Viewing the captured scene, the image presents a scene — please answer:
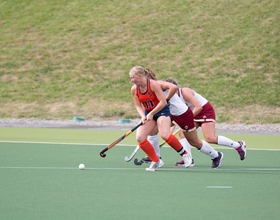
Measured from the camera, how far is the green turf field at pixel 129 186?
388 centimetres

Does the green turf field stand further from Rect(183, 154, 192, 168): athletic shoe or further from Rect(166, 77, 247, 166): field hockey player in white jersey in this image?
Rect(166, 77, 247, 166): field hockey player in white jersey

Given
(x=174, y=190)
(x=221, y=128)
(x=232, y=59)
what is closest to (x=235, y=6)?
(x=232, y=59)

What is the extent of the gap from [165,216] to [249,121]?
11762mm

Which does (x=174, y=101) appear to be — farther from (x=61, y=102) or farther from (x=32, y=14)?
(x=32, y=14)

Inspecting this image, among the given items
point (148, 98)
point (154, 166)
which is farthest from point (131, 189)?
point (148, 98)

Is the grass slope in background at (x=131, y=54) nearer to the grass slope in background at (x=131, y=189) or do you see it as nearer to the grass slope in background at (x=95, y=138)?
the grass slope in background at (x=95, y=138)

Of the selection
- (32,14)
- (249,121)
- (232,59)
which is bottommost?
(249,121)

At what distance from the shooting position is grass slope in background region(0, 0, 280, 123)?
17500 mm

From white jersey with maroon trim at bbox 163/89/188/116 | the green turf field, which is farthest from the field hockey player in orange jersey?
the green turf field

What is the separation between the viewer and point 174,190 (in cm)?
483

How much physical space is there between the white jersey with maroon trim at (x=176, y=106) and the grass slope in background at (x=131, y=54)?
369 inches

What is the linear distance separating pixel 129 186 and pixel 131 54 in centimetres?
1693

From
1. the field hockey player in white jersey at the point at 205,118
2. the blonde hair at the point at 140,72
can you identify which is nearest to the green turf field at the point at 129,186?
the field hockey player in white jersey at the point at 205,118

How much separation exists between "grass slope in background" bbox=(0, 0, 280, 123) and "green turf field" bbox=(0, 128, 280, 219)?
8594mm
